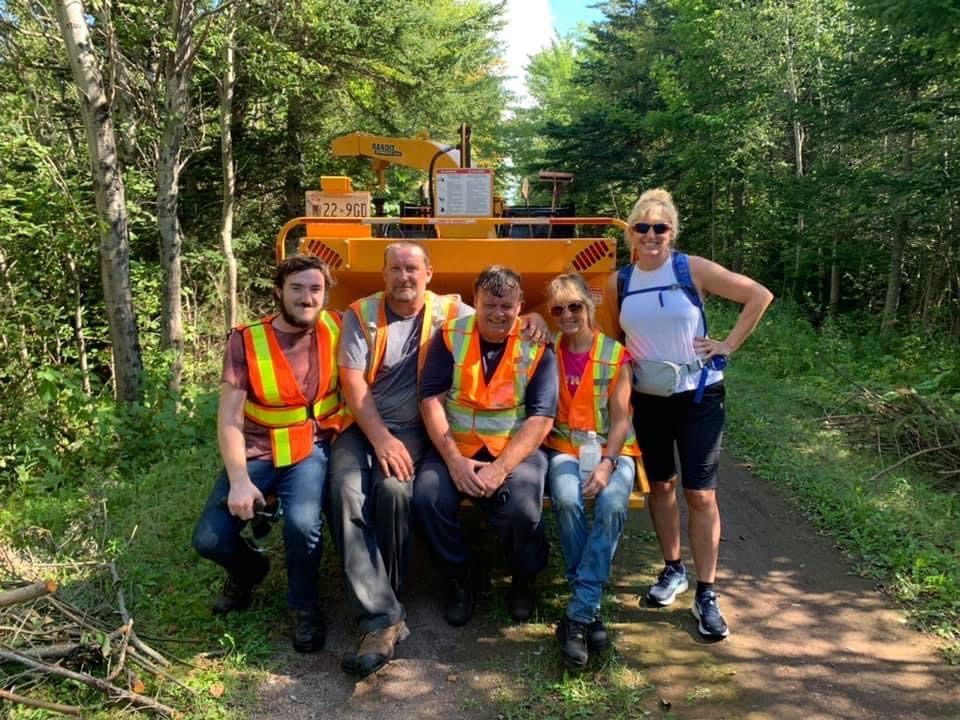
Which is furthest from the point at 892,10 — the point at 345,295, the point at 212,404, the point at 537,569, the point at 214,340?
the point at 214,340

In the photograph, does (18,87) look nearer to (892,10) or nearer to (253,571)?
(253,571)

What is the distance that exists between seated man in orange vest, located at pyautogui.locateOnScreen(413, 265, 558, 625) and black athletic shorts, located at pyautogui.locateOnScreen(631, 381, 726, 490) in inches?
19.2

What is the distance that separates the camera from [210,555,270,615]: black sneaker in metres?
3.31

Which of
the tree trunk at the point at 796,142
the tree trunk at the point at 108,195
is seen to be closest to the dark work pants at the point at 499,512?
the tree trunk at the point at 108,195

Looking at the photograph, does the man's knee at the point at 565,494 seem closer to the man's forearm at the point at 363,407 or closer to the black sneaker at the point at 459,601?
the black sneaker at the point at 459,601

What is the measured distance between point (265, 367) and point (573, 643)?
1821 mm

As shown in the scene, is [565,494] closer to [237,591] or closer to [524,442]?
[524,442]

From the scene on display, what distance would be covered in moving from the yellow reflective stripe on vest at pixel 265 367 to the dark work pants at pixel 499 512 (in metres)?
0.77

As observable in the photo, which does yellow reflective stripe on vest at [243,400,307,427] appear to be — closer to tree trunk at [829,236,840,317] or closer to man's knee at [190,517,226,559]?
man's knee at [190,517,226,559]

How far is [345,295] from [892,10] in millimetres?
5183

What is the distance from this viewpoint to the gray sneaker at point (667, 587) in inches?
137

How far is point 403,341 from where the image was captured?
11.4ft

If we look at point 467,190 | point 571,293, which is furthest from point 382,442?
point 467,190

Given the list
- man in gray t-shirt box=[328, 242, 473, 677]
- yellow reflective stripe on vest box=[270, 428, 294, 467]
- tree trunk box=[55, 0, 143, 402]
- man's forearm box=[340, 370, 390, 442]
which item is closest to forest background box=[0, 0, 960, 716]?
tree trunk box=[55, 0, 143, 402]
